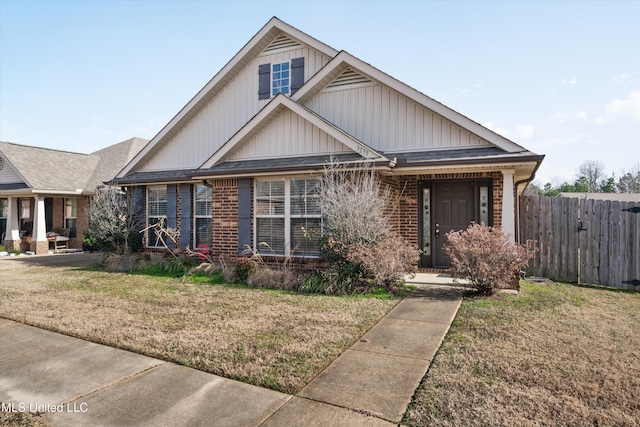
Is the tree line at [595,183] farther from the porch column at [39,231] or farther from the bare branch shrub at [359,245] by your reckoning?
the porch column at [39,231]

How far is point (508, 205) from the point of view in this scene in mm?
8617

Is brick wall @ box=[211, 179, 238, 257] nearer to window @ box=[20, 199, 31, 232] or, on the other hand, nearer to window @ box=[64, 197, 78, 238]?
window @ box=[64, 197, 78, 238]

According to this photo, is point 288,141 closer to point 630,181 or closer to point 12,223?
point 12,223

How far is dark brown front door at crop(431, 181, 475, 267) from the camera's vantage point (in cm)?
991

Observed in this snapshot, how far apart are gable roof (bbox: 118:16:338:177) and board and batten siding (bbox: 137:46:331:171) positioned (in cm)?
17

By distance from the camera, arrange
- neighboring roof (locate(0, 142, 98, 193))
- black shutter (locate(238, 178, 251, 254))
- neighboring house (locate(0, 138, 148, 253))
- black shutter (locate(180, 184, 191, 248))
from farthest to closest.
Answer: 1. neighboring roof (locate(0, 142, 98, 193))
2. neighboring house (locate(0, 138, 148, 253))
3. black shutter (locate(180, 184, 191, 248))
4. black shutter (locate(238, 178, 251, 254))

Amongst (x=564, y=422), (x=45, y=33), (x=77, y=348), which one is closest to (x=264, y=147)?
(x=45, y=33)

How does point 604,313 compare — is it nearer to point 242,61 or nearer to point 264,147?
point 264,147

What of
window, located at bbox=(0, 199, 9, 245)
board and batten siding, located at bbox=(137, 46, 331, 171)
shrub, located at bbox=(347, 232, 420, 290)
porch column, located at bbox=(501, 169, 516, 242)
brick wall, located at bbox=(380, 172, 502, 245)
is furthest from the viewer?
window, located at bbox=(0, 199, 9, 245)

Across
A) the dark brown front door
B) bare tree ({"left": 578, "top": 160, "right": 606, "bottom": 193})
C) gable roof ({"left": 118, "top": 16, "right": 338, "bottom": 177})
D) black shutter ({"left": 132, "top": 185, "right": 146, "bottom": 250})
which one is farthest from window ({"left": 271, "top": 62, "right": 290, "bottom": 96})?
bare tree ({"left": 578, "top": 160, "right": 606, "bottom": 193})

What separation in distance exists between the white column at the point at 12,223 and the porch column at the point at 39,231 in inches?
57.0

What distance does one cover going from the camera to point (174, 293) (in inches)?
327

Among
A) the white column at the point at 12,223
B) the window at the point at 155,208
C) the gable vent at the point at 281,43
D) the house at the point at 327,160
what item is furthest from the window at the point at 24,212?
the gable vent at the point at 281,43

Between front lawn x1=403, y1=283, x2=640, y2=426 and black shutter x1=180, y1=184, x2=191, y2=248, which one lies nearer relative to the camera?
front lawn x1=403, y1=283, x2=640, y2=426
